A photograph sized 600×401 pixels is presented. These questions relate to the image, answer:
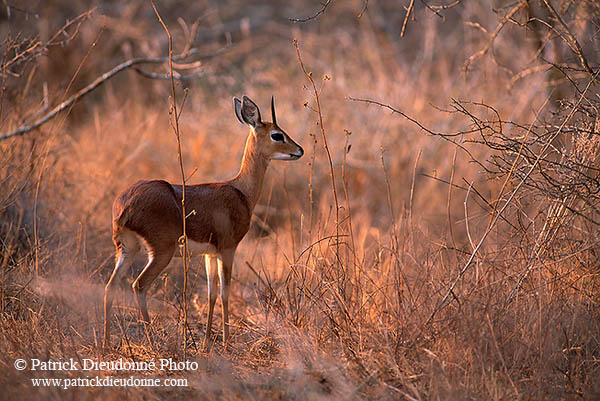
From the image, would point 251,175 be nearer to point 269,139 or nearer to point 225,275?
point 269,139

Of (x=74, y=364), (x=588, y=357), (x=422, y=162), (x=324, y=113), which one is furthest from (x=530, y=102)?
(x=74, y=364)

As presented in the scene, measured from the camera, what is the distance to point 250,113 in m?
5.18

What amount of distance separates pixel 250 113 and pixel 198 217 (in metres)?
0.95

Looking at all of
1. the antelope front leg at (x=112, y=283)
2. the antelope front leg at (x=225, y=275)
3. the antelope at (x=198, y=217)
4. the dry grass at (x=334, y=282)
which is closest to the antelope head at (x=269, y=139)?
the antelope at (x=198, y=217)

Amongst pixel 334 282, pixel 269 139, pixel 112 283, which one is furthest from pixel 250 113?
pixel 112 283

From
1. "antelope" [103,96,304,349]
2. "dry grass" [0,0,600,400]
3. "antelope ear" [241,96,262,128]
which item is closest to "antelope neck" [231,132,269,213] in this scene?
"antelope" [103,96,304,349]

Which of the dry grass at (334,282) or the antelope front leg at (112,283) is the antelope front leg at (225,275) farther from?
the antelope front leg at (112,283)

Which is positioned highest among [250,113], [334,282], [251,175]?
[250,113]

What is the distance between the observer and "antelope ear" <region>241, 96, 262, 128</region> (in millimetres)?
5133

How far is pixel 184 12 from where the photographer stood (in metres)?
16.8

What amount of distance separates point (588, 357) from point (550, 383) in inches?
15.0

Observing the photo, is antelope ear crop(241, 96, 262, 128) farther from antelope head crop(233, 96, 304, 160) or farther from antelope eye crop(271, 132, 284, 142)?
antelope eye crop(271, 132, 284, 142)

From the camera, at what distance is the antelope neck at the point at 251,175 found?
5172mm

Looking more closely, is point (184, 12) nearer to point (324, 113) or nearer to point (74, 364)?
point (324, 113)
